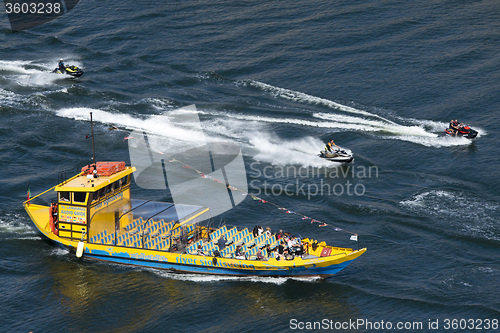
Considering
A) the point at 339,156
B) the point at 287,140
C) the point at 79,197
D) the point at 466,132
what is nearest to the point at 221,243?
the point at 79,197

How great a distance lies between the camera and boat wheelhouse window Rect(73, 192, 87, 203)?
1826 inches

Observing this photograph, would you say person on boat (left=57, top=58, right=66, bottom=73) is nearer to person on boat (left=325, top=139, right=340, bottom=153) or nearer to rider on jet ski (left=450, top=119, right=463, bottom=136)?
person on boat (left=325, top=139, right=340, bottom=153)

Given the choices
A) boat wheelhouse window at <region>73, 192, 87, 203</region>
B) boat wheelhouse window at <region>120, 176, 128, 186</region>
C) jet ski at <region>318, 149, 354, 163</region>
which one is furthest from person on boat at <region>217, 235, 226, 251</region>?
jet ski at <region>318, 149, 354, 163</region>

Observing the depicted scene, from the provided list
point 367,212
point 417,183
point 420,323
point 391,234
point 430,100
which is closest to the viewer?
point 420,323

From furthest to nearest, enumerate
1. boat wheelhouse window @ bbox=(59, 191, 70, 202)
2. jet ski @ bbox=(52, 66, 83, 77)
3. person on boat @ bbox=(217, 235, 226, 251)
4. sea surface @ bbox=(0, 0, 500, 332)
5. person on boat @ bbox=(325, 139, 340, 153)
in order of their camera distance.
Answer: jet ski @ bbox=(52, 66, 83, 77) → person on boat @ bbox=(325, 139, 340, 153) → boat wheelhouse window @ bbox=(59, 191, 70, 202) → person on boat @ bbox=(217, 235, 226, 251) → sea surface @ bbox=(0, 0, 500, 332)

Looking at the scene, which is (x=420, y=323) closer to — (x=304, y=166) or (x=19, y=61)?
(x=304, y=166)

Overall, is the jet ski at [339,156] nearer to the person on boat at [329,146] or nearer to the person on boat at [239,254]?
the person on boat at [329,146]

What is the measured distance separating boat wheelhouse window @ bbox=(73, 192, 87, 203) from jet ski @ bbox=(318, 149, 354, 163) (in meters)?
25.2

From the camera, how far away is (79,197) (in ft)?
152

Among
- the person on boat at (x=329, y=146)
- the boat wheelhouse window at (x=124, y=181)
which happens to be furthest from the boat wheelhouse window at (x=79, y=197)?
the person on boat at (x=329, y=146)

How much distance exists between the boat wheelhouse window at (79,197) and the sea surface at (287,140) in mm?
4354

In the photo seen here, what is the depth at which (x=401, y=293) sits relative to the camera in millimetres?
42500

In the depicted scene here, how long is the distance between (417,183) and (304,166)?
10436mm

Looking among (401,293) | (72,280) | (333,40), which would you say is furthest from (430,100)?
(72,280)
